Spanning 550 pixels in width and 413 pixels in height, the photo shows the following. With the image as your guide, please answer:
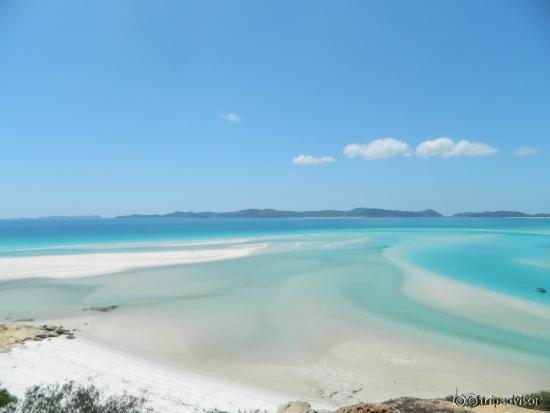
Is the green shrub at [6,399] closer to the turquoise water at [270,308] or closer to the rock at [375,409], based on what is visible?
the turquoise water at [270,308]

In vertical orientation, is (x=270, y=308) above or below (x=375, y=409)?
below

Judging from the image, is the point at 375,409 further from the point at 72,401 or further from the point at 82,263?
the point at 82,263

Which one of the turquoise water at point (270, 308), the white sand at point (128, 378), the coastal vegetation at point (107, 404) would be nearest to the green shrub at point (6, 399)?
the coastal vegetation at point (107, 404)

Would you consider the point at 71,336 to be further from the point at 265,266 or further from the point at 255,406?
the point at 265,266

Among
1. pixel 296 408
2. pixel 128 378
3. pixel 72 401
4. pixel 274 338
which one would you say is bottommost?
pixel 274 338

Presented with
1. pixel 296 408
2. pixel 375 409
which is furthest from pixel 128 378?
pixel 375 409

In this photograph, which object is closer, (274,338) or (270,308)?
(274,338)
